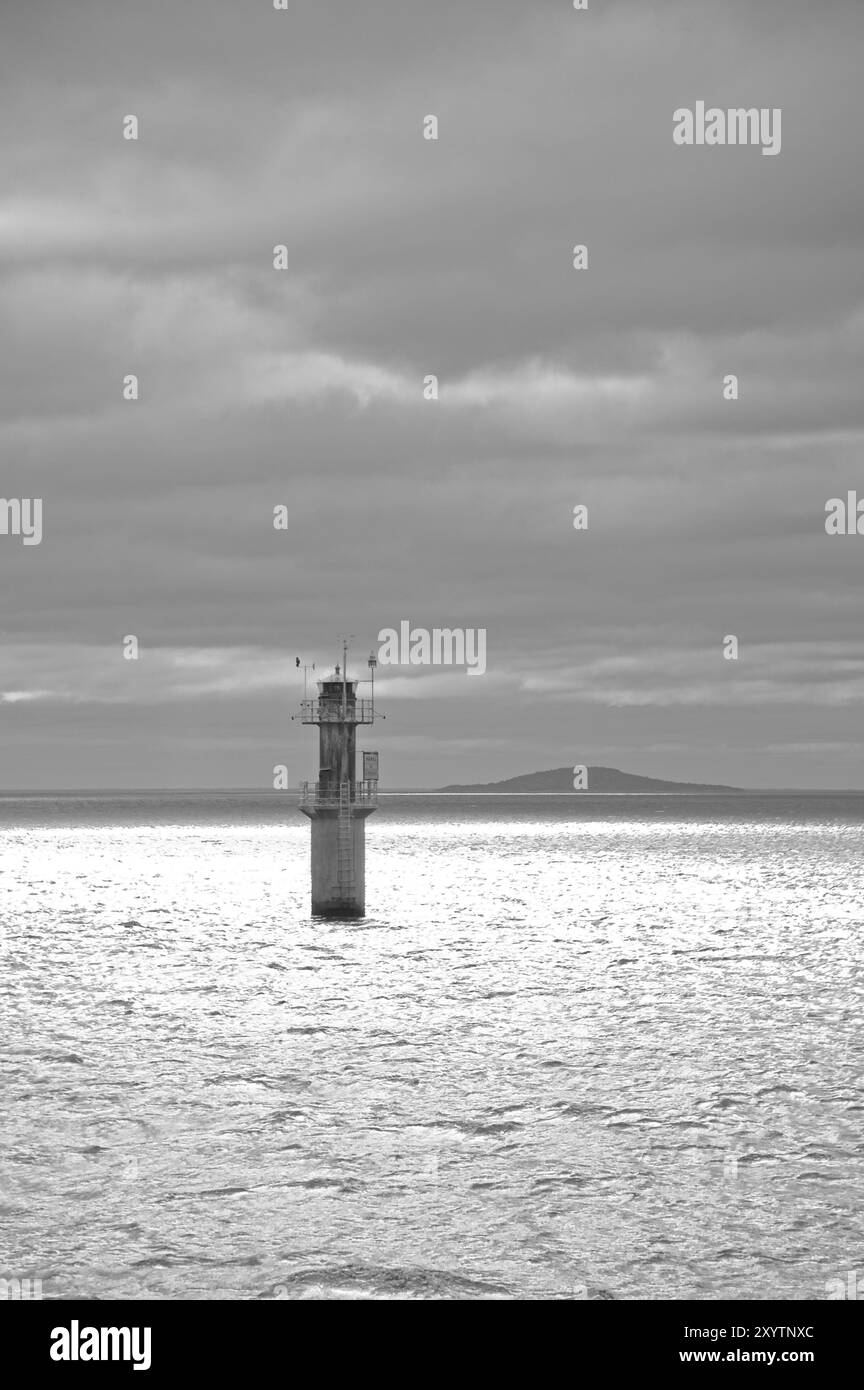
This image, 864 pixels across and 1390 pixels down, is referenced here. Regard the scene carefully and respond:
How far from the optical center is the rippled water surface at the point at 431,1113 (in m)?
17.0

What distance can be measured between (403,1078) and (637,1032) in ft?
29.2

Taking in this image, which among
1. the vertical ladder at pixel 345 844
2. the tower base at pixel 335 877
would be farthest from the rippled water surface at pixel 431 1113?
the vertical ladder at pixel 345 844

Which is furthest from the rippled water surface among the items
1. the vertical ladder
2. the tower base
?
the vertical ladder

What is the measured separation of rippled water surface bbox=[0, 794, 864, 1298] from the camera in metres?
17.0

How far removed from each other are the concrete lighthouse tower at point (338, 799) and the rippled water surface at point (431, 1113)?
2832 millimetres

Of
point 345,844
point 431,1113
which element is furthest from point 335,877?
point 431,1113

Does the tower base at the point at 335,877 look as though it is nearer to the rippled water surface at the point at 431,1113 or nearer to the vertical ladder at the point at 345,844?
the vertical ladder at the point at 345,844

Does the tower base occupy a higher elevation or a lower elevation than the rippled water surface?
higher

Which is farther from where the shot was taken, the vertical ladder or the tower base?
the tower base

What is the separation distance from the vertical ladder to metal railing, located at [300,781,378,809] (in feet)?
0.94

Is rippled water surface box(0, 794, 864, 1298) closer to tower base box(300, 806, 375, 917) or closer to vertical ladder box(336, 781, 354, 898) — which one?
tower base box(300, 806, 375, 917)
